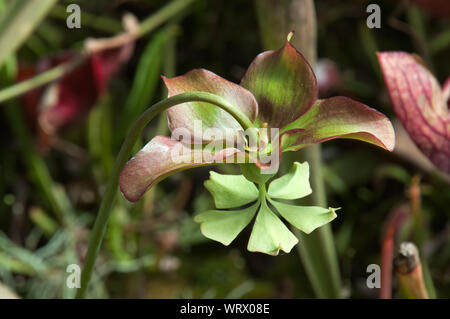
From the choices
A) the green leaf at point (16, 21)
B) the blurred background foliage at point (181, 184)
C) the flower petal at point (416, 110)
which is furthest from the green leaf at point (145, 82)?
the flower petal at point (416, 110)

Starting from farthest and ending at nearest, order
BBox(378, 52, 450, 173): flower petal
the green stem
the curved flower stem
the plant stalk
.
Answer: the green stem
the plant stalk
BBox(378, 52, 450, 173): flower petal
the curved flower stem

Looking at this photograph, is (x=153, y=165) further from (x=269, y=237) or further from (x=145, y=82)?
(x=145, y=82)

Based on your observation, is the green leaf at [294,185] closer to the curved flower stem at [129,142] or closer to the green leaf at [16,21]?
the curved flower stem at [129,142]

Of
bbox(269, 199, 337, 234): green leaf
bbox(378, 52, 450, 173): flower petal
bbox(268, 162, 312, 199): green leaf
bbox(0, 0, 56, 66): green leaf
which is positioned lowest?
bbox(269, 199, 337, 234): green leaf

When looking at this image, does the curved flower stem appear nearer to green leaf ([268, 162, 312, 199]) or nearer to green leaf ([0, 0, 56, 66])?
green leaf ([268, 162, 312, 199])

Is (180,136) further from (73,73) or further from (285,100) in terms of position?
(73,73)

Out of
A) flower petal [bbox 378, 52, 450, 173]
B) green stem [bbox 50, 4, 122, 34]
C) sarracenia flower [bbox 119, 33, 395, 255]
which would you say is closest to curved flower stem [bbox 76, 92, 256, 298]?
sarracenia flower [bbox 119, 33, 395, 255]
